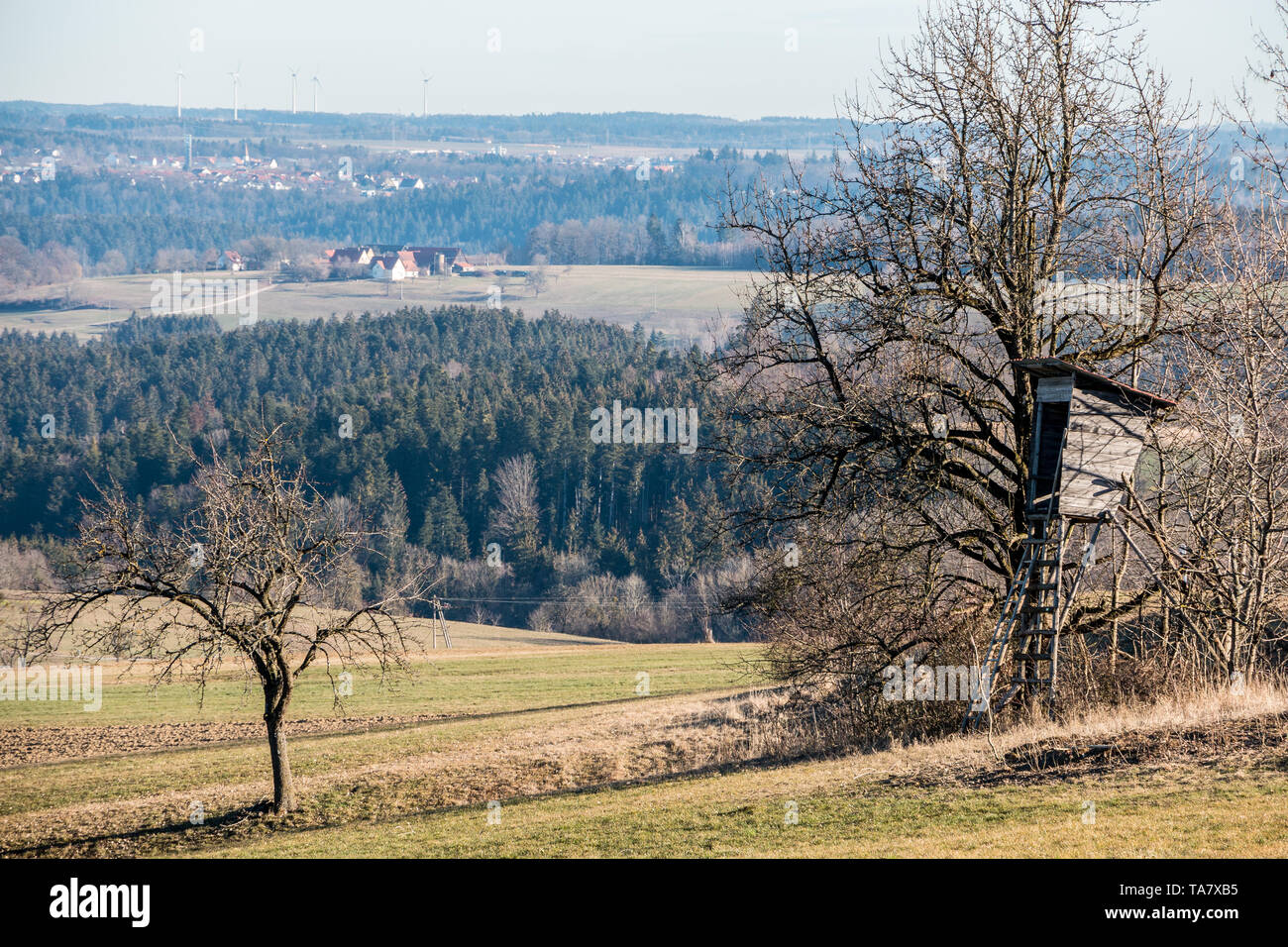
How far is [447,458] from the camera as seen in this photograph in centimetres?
12306

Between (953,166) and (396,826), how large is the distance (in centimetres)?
1306

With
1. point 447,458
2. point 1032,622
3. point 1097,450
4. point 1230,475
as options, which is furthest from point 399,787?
point 447,458

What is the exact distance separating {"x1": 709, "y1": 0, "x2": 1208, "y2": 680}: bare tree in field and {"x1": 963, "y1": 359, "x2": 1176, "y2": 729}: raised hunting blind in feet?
4.92

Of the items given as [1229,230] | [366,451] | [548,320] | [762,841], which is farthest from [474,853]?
[548,320]

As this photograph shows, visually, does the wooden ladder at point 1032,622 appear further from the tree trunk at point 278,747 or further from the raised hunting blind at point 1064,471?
the tree trunk at point 278,747

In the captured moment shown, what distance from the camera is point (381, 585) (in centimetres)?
9538

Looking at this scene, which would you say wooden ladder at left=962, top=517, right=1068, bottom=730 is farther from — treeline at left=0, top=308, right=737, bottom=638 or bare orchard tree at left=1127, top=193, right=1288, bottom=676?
treeline at left=0, top=308, right=737, bottom=638

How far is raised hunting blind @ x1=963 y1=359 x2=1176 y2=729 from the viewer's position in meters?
15.5

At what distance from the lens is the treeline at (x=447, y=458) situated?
104188 millimetres

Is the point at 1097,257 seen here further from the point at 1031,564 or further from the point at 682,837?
the point at 682,837

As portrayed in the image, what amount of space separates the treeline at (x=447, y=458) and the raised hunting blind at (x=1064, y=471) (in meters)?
68.0

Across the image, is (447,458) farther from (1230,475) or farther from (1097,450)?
(1097,450)

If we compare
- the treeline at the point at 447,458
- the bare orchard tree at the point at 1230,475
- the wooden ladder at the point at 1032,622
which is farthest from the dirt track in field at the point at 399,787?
the treeline at the point at 447,458

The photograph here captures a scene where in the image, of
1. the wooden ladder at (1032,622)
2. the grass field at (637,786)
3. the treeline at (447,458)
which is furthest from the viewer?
the treeline at (447,458)
